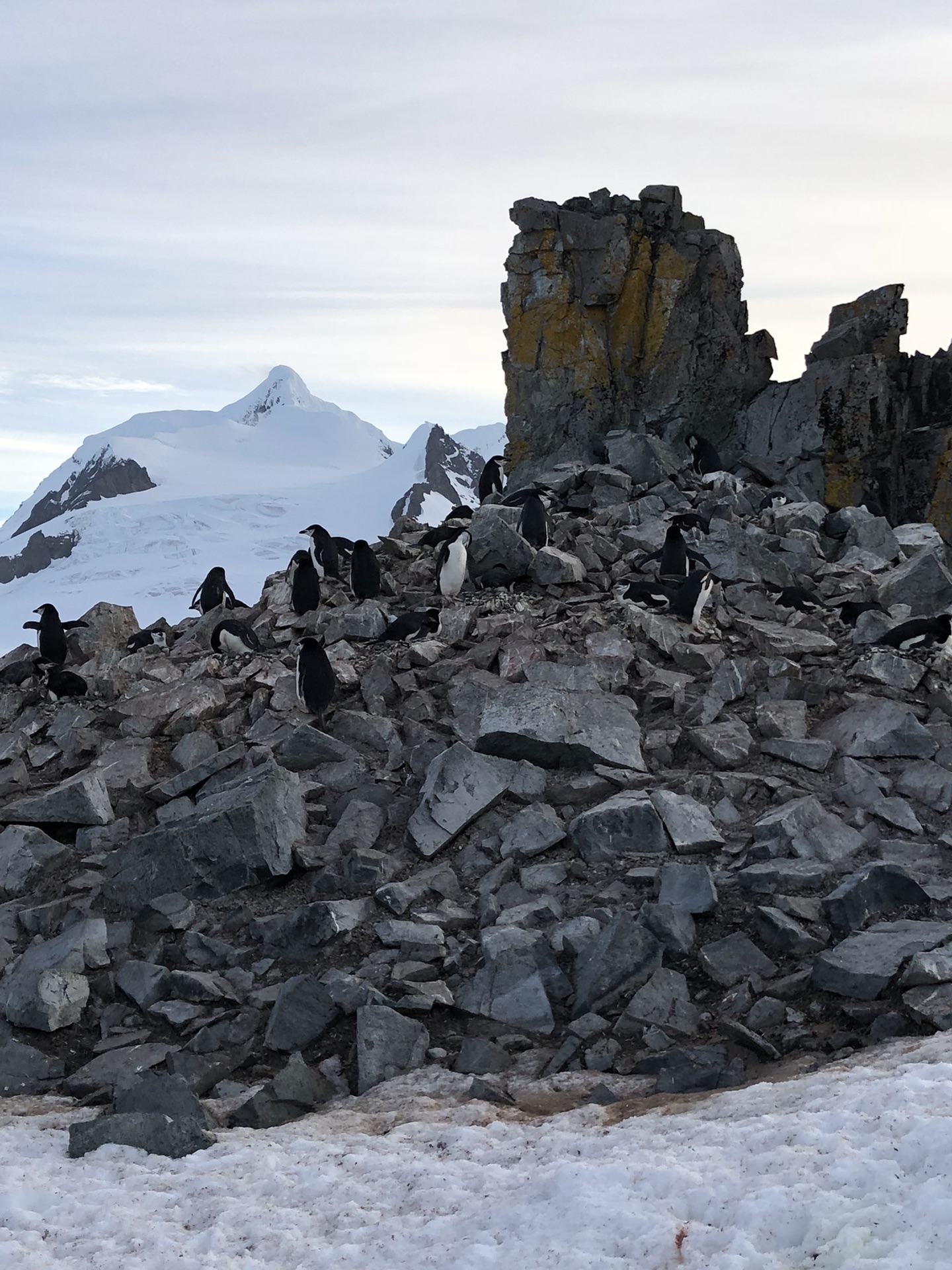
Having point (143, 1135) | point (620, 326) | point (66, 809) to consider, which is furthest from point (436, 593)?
point (620, 326)

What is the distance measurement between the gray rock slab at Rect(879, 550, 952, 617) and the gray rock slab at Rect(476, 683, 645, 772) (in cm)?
546

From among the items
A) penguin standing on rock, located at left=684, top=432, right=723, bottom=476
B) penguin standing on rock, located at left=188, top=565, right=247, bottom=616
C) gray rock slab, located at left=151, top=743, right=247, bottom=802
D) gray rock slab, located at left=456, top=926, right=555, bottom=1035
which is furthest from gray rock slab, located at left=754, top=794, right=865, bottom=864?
penguin standing on rock, located at left=684, top=432, right=723, bottom=476

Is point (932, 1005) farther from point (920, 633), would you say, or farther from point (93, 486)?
point (93, 486)

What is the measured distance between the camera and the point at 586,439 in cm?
2162

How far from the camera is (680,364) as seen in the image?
21875 mm

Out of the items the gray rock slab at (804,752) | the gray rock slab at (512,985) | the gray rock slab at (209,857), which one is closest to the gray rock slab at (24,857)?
the gray rock slab at (209,857)

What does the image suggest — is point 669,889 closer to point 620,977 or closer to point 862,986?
point 620,977

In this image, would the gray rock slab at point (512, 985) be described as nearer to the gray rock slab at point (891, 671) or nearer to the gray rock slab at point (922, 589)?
the gray rock slab at point (891, 671)

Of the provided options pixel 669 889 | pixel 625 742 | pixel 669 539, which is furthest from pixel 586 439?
pixel 669 889

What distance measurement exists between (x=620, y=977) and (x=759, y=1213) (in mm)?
2527

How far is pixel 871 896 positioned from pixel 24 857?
20.6ft

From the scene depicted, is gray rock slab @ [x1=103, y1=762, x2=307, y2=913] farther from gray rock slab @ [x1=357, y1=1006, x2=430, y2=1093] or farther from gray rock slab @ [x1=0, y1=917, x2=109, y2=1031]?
gray rock slab @ [x1=357, y1=1006, x2=430, y2=1093]

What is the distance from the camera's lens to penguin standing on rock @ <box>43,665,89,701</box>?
1180 cm

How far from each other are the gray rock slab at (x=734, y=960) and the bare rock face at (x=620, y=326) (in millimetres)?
15758
